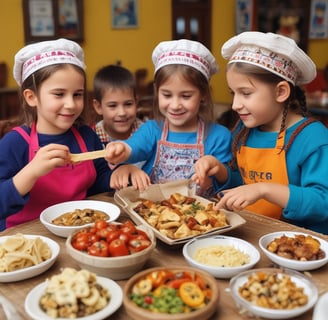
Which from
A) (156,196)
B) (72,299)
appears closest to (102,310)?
(72,299)

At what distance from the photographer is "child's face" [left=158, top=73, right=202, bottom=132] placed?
2.03 meters

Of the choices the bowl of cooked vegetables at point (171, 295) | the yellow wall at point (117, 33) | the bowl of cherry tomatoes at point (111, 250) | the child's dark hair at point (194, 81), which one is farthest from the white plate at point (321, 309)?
the yellow wall at point (117, 33)

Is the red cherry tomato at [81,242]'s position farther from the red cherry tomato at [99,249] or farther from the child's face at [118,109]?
the child's face at [118,109]

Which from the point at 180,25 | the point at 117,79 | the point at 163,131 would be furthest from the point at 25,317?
the point at 180,25

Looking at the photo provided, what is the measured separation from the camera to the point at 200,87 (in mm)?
2084

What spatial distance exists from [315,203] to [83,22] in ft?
16.2

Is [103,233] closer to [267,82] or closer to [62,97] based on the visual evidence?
[62,97]

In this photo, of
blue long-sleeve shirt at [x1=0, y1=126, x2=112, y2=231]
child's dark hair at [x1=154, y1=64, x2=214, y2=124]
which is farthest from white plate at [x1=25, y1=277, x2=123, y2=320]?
child's dark hair at [x1=154, y1=64, x2=214, y2=124]

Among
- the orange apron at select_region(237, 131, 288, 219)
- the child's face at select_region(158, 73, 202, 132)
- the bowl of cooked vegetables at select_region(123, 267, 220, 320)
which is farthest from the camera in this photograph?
the child's face at select_region(158, 73, 202, 132)

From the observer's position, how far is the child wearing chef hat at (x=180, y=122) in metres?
2.04

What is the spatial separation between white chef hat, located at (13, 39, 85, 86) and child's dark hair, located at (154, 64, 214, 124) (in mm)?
383

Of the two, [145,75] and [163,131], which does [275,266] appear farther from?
[145,75]

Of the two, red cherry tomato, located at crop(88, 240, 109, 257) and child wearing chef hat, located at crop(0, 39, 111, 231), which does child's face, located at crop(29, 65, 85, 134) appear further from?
red cherry tomato, located at crop(88, 240, 109, 257)

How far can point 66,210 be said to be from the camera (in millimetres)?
1658
